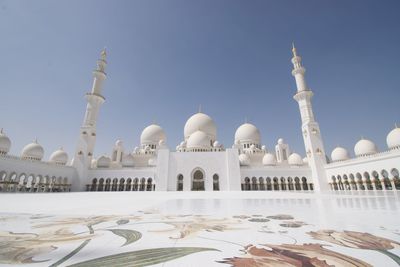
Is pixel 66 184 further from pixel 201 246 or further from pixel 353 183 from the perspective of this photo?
pixel 353 183

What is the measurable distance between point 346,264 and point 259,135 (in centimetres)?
3151

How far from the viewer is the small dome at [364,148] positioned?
23.3 metres

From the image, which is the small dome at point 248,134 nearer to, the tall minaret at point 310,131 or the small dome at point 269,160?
the small dome at point 269,160

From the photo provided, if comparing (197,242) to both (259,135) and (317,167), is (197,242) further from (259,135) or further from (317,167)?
(259,135)

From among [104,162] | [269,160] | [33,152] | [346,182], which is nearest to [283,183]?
[269,160]

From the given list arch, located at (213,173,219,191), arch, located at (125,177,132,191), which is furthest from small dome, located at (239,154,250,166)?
arch, located at (125,177,132,191)

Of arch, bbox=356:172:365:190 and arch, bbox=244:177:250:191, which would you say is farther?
arch, bbox=244:177:250:191

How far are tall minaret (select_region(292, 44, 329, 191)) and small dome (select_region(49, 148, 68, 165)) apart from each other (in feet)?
109

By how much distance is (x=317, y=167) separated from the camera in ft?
70.5

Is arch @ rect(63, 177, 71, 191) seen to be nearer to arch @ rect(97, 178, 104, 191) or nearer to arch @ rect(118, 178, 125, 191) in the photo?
arch @ rect(97, 178, 104, 191)

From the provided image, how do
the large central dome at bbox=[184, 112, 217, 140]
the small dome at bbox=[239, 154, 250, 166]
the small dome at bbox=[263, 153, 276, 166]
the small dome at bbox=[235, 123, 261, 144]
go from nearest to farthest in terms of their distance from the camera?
the small dome at bbox=[263, 153, 276, 166], the small dome at bbox=[239, 154, 250, 166], the large central dome at bbox=[184, 112, 217, 140], the small dome at bbox=[235, 123, 261, 144]

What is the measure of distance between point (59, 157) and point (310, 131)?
34.1m

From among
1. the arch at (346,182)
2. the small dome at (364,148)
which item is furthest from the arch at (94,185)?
the small dome at (364,148)

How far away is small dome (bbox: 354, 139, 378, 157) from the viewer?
23.3 metres
